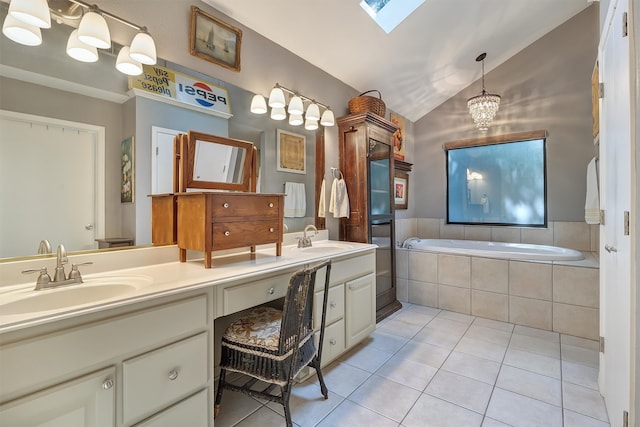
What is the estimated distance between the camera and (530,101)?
11.7ft

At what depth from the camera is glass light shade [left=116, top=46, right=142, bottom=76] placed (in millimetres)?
1417

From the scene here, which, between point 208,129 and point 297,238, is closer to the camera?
point 208,129

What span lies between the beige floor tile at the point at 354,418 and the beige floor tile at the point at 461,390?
0.39 metres

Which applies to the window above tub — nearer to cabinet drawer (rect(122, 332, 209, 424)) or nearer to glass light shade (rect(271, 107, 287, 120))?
glass light shade (rect(271, 107, 287, 120))

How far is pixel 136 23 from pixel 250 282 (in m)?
1.47

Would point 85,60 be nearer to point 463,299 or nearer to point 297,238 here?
point 297,238

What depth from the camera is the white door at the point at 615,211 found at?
1.09 metres

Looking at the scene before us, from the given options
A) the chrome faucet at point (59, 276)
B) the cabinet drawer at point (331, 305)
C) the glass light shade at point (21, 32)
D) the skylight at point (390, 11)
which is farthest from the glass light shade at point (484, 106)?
the chrome faucet at point (59, 276)

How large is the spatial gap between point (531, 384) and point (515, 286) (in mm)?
1193

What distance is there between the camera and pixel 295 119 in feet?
7.76

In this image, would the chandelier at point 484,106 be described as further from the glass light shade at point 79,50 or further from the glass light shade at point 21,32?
the glass light shade at point 21,32

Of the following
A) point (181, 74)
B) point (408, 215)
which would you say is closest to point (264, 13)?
point (181, 74)

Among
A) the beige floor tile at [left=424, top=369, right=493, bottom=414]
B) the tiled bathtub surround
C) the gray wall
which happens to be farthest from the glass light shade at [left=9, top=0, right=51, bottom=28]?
the gray wall

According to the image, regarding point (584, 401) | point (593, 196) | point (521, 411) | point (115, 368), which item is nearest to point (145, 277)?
point (115, 368)
